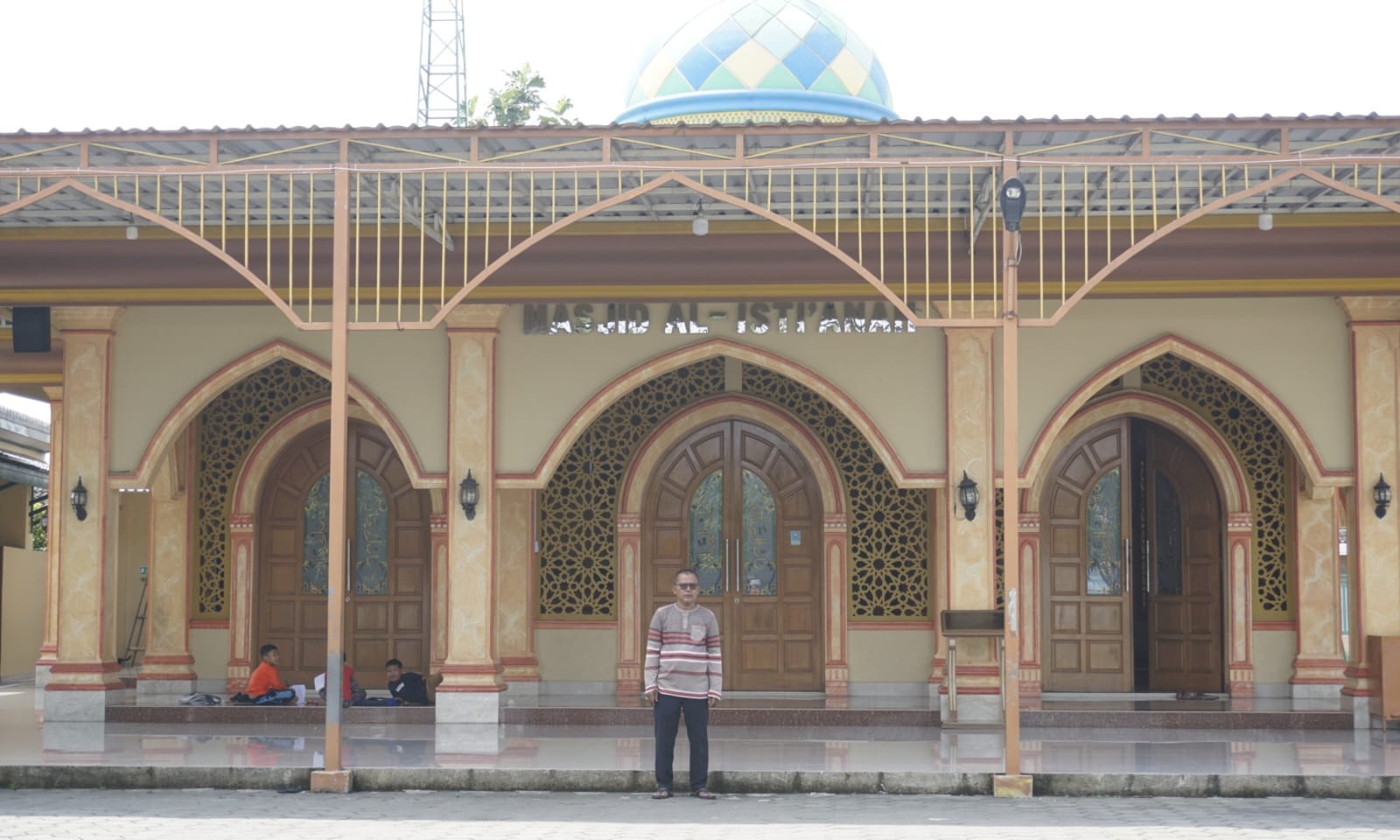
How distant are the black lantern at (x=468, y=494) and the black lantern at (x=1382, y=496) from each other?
606cm

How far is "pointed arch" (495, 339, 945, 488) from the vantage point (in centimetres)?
1169

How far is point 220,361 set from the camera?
12.0 m

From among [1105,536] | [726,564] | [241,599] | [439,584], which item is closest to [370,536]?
[439,584]

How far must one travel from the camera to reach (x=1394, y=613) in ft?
37.3

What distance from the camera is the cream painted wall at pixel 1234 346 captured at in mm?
11562

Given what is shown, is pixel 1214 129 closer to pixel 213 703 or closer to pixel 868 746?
pixel 868 746

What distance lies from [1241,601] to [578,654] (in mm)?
5172

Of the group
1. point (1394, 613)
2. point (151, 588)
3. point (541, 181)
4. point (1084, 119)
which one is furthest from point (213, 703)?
point (1394, 613)

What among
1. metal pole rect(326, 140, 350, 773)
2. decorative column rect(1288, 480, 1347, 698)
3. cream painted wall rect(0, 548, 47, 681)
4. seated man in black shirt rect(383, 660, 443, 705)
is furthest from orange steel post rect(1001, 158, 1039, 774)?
cream painted wall rect(0, 548, 47, 681)

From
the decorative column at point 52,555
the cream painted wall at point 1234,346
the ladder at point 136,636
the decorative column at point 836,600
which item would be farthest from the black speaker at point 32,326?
the cream painted wall at point 1234,346

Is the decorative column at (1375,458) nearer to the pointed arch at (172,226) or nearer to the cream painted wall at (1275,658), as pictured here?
the cream painted wall at (1275,658)

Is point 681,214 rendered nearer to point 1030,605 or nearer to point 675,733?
point 1030,605

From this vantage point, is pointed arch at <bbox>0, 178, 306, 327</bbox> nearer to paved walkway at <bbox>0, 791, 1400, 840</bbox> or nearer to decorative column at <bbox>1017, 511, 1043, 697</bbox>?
paved walkway at <bbox>0, 791, 1400, 840</bbox>

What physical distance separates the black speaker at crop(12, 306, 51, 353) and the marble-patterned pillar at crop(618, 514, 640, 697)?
451 centimetres
